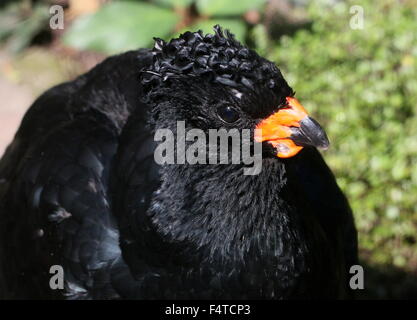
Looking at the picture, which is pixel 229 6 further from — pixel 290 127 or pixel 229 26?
pixel 290 127

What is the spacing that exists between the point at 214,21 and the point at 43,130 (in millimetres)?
2805

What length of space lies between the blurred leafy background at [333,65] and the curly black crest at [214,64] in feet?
7.61

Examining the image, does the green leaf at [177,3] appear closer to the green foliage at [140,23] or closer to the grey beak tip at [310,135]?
the green foliage at [140,23]

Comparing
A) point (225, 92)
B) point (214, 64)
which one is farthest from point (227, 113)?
point (214, 64)

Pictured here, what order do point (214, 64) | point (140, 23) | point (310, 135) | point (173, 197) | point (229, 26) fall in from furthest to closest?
point (140, 23), point (229, 26), point (173, 197), point (310, 135), point (214, 64)

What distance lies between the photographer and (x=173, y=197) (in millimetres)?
2881

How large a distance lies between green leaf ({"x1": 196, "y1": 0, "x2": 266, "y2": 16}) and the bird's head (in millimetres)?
3470

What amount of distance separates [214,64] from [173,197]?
1.98ft

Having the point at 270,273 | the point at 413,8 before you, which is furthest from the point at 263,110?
the point at 413,8

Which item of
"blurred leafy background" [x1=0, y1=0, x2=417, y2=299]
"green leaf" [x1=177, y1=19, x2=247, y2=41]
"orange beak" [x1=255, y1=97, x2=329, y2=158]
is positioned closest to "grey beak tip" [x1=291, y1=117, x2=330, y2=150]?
"orange beak" [x1=255, y1=97, x2=329, y2=158]

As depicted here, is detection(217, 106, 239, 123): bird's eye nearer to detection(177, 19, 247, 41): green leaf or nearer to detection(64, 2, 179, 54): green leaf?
detection(177, 19, 247, 41): green leaf

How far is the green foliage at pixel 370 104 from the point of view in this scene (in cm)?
469

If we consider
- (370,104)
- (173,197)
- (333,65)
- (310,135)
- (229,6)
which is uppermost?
(229,6)

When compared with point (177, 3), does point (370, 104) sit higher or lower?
lower
